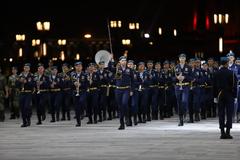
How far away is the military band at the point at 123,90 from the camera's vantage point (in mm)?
30750

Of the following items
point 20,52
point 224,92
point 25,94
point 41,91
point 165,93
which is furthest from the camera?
point 20,52

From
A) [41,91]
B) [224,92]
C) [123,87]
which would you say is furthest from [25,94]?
[224,92]

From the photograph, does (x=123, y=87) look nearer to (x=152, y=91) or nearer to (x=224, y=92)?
(x=224, y=92)

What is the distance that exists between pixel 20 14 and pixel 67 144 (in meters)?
51.0

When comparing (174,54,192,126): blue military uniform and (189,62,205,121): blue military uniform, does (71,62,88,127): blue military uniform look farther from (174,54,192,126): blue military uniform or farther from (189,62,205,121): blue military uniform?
(189,62,205,121): blue military uniform

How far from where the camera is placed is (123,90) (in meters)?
29.1

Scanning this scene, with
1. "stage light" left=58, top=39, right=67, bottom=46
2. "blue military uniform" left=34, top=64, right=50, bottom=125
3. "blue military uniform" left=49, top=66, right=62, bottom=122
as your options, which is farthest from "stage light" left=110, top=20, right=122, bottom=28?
"blue military uniform" left=34, top=64, right=50, bottom=125

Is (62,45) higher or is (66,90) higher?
(62,45)

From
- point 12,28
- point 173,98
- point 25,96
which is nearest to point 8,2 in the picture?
point 12,28

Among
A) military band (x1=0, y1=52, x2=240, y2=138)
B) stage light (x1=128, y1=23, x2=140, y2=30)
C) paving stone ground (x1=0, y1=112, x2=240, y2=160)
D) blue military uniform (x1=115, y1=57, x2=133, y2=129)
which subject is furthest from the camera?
stage light (x1=128, y1=23, x2=140, y2=30)

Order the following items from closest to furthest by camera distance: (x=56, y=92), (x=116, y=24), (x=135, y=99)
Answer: (x=135, y=99) < (x=56, y=92) < (x=116, y=24)

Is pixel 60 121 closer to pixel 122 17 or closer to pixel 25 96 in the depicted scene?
pixel 25 96

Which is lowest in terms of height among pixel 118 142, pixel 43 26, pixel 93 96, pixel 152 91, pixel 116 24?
pixel 118 142

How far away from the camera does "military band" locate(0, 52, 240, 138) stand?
30.8 m
